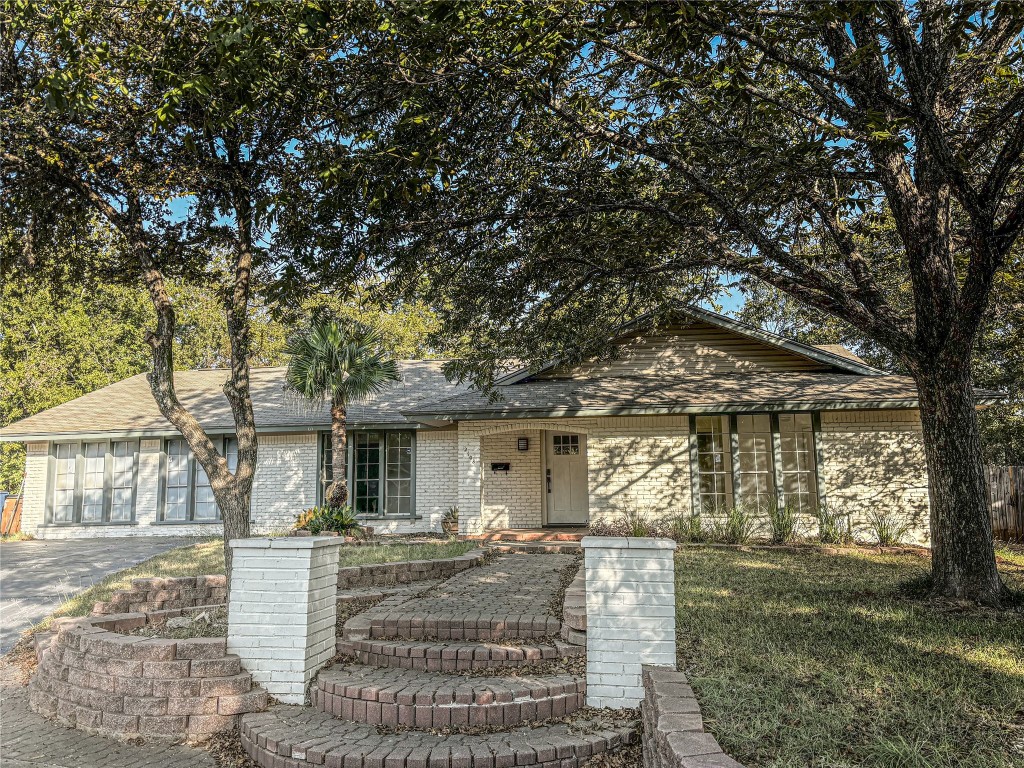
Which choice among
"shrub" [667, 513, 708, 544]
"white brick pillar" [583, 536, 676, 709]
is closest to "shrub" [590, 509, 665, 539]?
"shrub" [667, 513, 708, 544]

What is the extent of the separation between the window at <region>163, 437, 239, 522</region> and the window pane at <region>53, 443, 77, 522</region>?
2.37 metres

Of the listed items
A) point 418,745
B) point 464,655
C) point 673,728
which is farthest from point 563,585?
point 673,728

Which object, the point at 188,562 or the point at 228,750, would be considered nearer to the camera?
the point at 228,750

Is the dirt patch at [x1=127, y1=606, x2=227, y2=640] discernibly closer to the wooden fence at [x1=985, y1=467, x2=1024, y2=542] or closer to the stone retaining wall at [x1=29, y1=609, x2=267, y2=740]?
the stone retaining wall at [x1=29, y1=609, x2=267, y2=740]

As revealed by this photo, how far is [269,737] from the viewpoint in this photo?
473 cm

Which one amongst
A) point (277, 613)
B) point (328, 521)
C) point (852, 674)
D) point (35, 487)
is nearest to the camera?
point (852, 674)

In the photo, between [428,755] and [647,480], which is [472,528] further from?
[428,755]

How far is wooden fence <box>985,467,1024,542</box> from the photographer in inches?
544

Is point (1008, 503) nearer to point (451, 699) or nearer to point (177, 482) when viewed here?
point (451, 699)

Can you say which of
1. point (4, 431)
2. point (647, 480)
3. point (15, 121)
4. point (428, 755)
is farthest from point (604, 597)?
point (4, 431)

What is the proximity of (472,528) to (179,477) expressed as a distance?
752 cm

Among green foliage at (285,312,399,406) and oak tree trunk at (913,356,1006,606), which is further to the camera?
green foliage at (285,312,399,406)

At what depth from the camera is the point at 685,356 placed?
14.5 m

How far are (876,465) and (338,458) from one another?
33.1 ft
